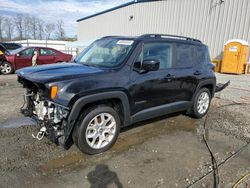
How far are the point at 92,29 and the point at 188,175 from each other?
28367 mm

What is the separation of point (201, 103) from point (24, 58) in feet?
31.4

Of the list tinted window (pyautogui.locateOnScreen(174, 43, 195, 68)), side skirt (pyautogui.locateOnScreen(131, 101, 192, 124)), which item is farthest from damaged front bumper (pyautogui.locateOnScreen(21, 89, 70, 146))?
tinted window (pyautogui.locateOnScreen(174, 43, 195, 68))

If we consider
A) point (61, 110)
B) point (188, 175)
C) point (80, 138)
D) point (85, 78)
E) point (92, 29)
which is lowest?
point (188, 175)

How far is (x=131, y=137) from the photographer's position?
13.4ft

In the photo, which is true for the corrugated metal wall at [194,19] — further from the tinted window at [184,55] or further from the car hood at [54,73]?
the car hood at [54,73]

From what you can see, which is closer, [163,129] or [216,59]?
[163,129]

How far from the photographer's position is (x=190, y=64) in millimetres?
4703

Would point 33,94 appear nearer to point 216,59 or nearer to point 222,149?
point 222,149

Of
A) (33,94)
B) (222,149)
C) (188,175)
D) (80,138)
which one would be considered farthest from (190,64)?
(33,94)

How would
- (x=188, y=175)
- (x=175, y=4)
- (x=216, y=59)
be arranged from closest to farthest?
1. (x=188, y=175)
2. (x=216, y=59)
3. (x=175, y=4)

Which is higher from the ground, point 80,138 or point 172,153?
point 80,138

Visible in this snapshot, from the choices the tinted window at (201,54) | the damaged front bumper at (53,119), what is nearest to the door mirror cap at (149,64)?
the damaged front bumper at (53,119)

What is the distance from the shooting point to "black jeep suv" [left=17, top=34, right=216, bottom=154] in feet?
9.89

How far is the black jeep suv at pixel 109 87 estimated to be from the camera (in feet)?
9.89
